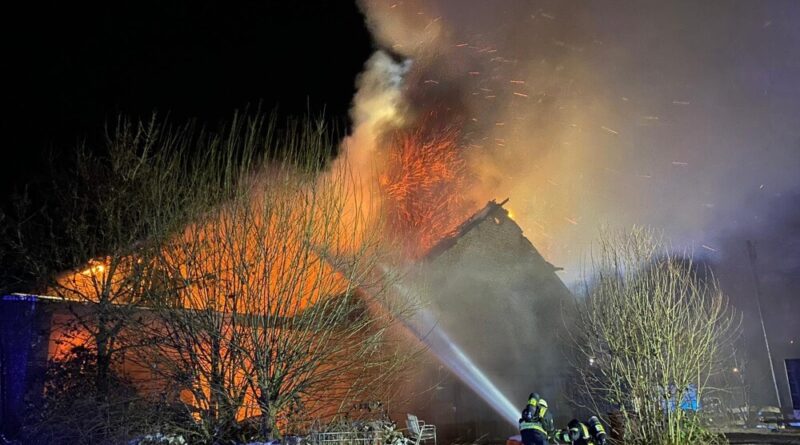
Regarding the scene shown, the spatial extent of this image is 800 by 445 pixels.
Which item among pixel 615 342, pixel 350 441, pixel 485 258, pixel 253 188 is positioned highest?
pixel 485 258

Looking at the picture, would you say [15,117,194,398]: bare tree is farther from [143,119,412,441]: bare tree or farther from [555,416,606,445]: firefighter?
[555,416,606,445]: firefighter

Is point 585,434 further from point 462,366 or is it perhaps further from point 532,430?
point 462,366

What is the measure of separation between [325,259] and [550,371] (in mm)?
15955

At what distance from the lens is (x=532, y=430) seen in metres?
8.86

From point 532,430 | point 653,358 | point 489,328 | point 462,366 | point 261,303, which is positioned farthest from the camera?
point 489,328

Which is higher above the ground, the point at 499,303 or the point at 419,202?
the point at 419,202

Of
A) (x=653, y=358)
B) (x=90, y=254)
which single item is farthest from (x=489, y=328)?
(x=90, y=254)

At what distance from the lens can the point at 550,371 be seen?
20.9 metres

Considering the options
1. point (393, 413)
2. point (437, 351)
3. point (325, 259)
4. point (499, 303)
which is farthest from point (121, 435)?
point (499, 303)

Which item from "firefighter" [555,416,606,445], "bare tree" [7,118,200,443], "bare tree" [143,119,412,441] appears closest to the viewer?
"bare tree" [143,119,412,441]

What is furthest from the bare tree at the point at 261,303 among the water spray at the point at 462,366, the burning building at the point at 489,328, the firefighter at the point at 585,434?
the water spray at the point at 462,366

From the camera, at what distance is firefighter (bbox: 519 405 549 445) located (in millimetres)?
8773

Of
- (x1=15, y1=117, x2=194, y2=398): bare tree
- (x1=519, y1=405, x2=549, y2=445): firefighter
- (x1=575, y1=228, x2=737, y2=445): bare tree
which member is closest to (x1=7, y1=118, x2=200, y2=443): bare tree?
(x1=15, y1=117, x2=194, y2=398): bare tree

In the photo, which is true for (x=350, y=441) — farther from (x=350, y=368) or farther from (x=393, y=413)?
(x=393, y=413)
